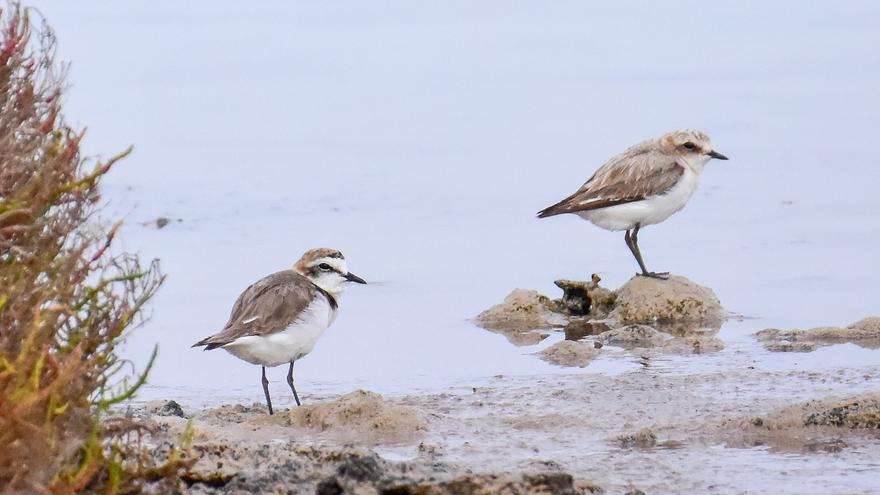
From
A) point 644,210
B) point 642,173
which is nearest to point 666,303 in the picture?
point 644,210

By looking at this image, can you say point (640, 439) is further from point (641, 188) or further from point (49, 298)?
point (641, 188)

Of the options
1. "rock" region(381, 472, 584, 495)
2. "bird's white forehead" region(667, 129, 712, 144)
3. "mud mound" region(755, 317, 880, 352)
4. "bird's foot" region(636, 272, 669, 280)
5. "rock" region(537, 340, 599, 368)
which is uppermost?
"bird's white forehead" region(667, 129, 712, 144)

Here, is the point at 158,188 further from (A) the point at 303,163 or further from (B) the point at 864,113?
(B) the point at 864,113

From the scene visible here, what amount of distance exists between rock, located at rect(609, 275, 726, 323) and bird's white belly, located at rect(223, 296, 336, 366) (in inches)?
115

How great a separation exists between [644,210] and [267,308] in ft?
14.8

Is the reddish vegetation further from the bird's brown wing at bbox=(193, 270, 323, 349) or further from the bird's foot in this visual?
the bird's foot

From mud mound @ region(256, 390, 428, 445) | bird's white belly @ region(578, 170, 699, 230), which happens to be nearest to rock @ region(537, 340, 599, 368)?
mud mound @ region(256, 390, 428, 445)

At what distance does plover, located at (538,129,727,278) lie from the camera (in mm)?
14422

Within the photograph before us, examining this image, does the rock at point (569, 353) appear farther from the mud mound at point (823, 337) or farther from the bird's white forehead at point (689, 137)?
the bird's white forehead at point (689, 137)

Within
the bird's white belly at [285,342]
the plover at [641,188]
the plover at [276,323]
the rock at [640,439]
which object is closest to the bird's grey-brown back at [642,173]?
the plover at [641,188]

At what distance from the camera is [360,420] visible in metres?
9.81

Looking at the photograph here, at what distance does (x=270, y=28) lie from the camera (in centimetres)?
2678

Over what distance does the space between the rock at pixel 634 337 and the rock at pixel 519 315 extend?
0.72 m

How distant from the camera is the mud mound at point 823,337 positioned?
1173 centimetres
